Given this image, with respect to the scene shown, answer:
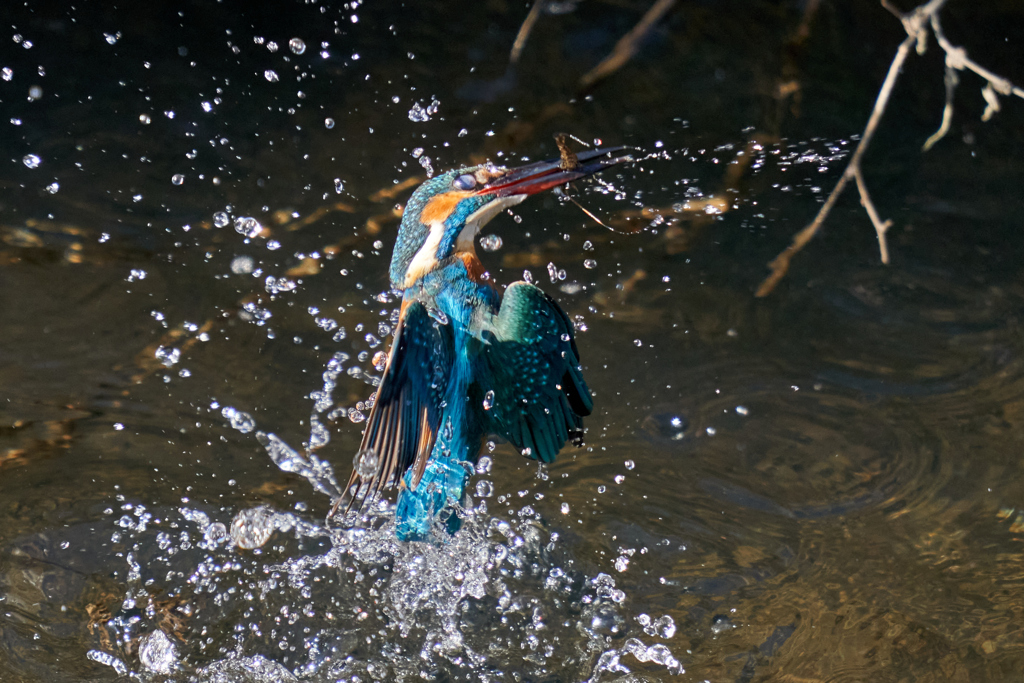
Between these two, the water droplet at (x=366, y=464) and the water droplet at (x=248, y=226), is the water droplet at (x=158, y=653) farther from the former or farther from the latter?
the water droplet at (x=248, y=226)

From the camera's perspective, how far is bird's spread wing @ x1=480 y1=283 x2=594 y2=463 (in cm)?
135

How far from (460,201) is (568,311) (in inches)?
30.5

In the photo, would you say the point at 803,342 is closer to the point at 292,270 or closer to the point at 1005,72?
the point at 1005,72

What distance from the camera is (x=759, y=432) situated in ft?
6.49

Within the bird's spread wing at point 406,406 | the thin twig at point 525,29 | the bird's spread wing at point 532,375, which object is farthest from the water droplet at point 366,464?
the thin twig at point 525,29

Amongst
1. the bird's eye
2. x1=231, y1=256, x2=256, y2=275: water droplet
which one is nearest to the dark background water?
x1=231, y1=256, x2=256, y2=275: water droplet

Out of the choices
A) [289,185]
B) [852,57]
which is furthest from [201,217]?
[852,57]

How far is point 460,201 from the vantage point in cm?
138

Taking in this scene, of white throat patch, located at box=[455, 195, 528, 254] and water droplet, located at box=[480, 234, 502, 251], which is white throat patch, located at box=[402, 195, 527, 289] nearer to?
white throat patch, located at box=[455, 195, 528, 254]

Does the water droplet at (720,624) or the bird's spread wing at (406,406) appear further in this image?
the water droplet at (720,624)

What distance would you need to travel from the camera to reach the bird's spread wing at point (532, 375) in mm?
1350

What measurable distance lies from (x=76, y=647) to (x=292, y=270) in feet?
3.33

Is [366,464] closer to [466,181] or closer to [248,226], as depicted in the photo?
[466,181]

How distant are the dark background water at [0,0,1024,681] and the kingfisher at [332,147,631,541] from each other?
0.56 meters
